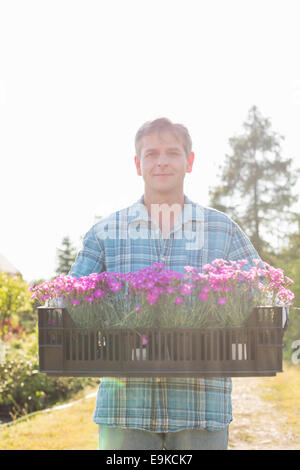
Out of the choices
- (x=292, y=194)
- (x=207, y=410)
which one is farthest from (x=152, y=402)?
(x=292, y=194)

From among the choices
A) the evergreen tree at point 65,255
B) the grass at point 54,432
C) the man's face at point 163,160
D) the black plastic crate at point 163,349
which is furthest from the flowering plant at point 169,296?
the evergreen tree at point 65,255

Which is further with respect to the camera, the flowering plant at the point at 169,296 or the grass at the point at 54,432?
the grass at the point at 54,432

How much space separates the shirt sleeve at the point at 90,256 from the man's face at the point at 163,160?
38cm

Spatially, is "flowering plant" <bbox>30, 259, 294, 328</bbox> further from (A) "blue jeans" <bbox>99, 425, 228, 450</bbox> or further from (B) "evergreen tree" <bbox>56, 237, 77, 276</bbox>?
(B) "evergreen tree" <bbox>56, 237, 77, 276</bbox>

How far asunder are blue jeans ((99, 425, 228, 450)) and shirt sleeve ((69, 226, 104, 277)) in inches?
28.0

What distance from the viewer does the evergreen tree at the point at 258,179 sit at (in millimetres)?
19203

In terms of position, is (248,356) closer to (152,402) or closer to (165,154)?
(152,402)

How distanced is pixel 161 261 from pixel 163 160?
0.45 m

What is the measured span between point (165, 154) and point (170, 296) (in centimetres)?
67

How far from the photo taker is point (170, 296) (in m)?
1.92

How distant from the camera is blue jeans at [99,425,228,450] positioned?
2.11 m

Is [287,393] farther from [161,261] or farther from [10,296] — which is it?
[10,296]

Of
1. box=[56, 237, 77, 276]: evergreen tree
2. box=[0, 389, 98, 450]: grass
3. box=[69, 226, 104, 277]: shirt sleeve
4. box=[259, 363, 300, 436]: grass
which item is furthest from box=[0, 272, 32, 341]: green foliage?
box=[56, 237, 77, 276]: evergreen tree

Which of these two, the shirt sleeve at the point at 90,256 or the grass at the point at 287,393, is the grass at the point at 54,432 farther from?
the shirt sleeve at the point at 90,256
